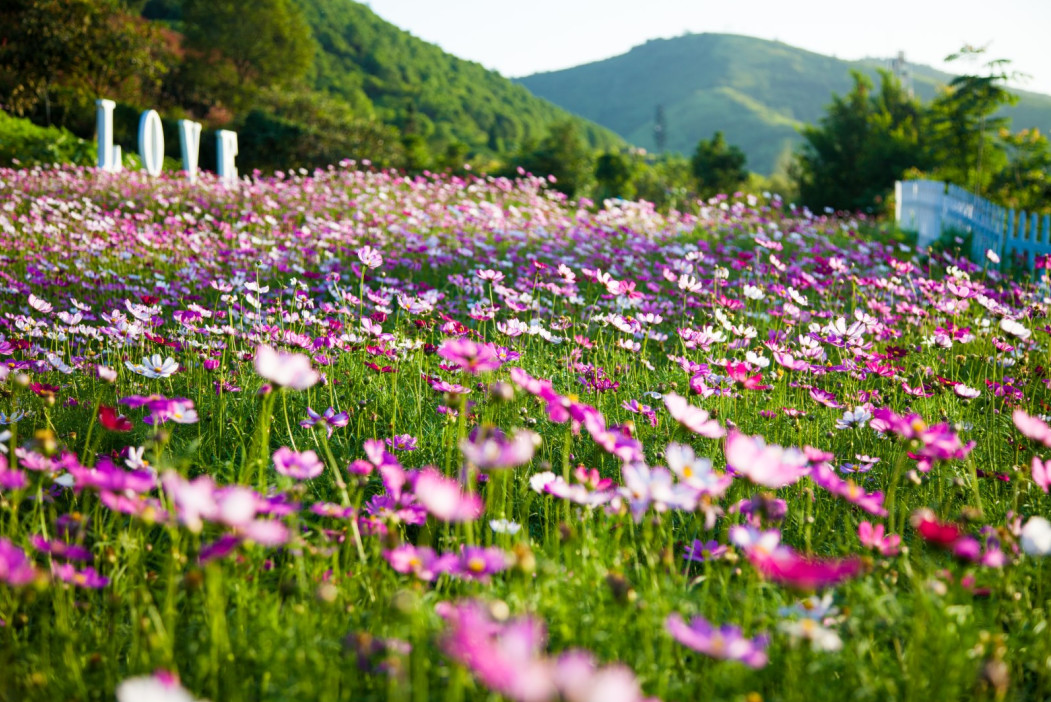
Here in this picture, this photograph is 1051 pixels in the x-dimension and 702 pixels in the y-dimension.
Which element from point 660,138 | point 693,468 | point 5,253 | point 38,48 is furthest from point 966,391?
point 660,138

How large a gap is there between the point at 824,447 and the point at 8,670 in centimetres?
217

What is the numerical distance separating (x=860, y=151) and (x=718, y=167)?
152 inches

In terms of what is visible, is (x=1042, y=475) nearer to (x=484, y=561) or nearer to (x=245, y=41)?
(x=484, y=561)

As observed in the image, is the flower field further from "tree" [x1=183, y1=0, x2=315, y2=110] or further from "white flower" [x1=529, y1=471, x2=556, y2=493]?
"tree" [x1=183, y1=0, x2=315, y2=110]

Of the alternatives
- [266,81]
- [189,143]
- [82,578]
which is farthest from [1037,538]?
[266,81]

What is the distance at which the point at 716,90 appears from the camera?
11194 cm

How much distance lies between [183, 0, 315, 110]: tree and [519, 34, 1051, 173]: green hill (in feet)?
206

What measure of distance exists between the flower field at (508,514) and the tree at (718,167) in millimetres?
16296

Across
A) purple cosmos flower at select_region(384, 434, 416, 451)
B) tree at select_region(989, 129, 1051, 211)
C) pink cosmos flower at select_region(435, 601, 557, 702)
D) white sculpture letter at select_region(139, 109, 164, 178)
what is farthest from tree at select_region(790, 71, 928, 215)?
pink cosmos flower at select_region(435, 601, 557, 702)

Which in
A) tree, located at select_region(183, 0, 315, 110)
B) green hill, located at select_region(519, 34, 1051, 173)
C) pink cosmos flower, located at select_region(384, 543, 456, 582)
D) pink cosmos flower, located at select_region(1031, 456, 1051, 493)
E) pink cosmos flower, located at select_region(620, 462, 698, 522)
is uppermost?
green hill, located at select_region(519, 34, 1051, 173)

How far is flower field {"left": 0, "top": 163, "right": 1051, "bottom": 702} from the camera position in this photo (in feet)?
3.30

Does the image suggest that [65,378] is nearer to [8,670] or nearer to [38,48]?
[8,670]

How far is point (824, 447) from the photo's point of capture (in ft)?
7.68

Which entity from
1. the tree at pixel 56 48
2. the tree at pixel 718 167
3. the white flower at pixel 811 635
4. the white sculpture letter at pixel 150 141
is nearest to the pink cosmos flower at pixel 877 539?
the white flower at pixel 811 635
